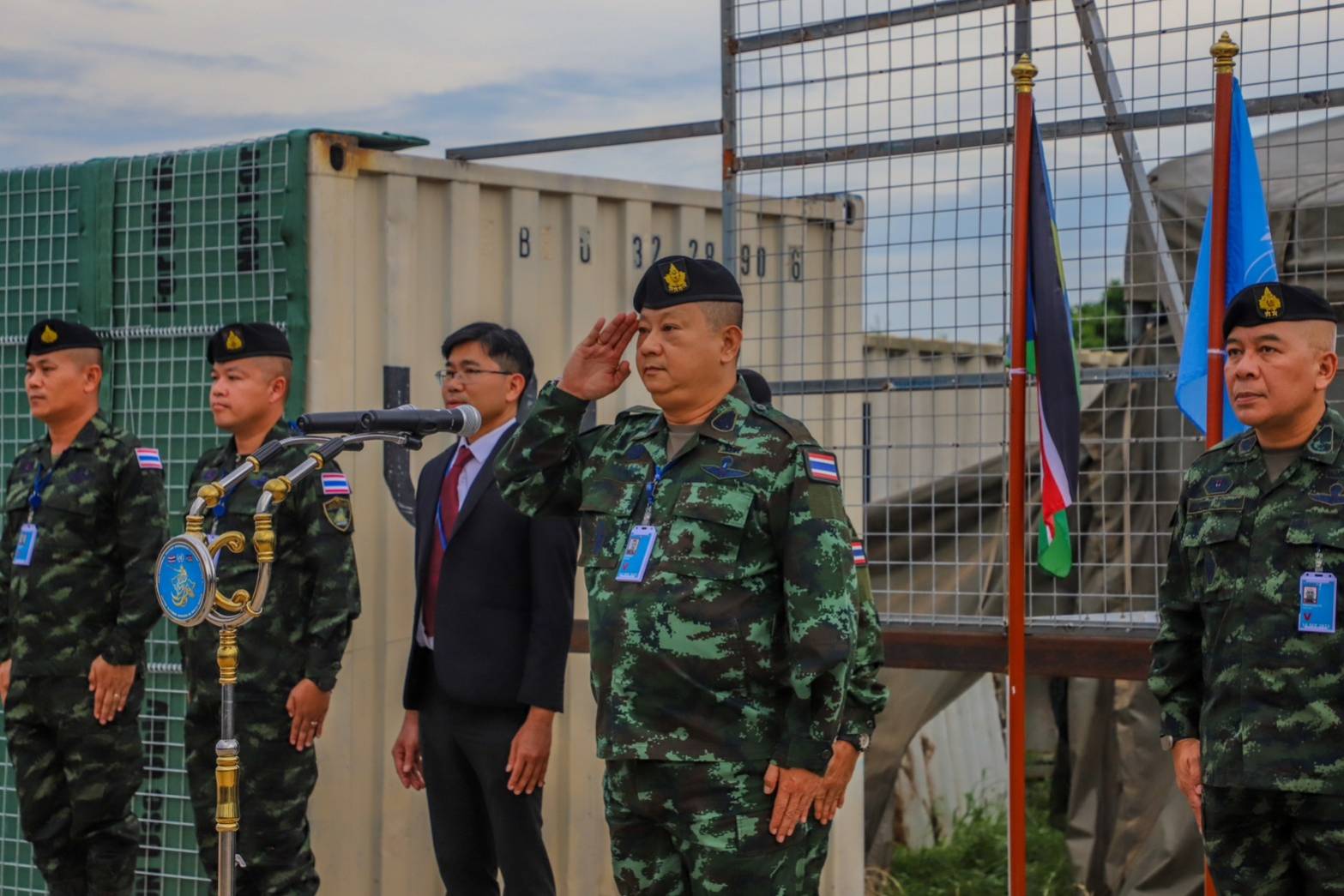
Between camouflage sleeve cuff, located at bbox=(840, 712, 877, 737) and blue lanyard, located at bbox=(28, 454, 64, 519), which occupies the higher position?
blue lanyard, located at bbox=(28, 454, 64, 519)

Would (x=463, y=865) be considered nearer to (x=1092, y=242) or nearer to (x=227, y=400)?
(x=227, y=400)

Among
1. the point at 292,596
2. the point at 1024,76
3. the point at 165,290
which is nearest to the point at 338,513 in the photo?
the point at 292,596

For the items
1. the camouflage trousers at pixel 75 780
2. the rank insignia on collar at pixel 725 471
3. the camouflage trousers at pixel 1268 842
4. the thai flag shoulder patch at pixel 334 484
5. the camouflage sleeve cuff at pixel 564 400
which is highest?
the camouflage sleeve cuff at pixel 564 400

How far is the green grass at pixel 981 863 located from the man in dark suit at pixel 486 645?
108 inches

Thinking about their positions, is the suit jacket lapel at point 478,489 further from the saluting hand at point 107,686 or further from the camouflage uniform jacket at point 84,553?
the saluting hand at point 107,686

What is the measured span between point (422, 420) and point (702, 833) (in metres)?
1.07

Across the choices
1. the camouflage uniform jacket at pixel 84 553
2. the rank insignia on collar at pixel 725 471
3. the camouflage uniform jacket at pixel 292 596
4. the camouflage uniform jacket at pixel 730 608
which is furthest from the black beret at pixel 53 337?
the rank insignia on collar at pixel 725 471

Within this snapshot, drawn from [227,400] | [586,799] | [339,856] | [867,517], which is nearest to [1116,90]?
[867,517]

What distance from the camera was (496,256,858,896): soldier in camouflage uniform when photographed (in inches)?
120

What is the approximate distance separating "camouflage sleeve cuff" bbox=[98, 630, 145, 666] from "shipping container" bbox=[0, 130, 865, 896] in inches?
27.0

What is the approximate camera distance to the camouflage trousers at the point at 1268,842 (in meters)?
3.18

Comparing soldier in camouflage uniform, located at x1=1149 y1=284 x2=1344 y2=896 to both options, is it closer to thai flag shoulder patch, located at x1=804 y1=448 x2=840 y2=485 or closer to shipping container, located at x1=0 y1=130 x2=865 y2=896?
thai flag shoulder patch, located at x1=804 y1=448 x2=840 y2=485

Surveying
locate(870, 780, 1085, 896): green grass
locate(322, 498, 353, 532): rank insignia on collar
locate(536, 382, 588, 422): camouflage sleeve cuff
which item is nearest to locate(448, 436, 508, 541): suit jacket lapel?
locate(322, 498, 353, 532): rank insignia on collar

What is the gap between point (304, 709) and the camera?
4.51 meters
